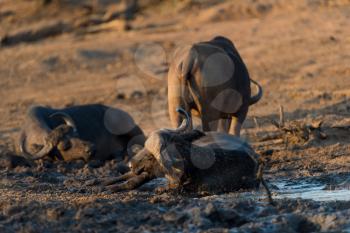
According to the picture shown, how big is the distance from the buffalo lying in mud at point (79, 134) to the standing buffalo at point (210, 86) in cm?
218

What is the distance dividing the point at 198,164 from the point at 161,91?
8.22 meters

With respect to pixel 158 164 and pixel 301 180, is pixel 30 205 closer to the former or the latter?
pixel 158 164

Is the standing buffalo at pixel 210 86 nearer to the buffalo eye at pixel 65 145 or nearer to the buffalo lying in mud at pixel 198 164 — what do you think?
the buffalo lying in mud at pixel 198 164

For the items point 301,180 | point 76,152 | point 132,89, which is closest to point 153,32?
point 132,89

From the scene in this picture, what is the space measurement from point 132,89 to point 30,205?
984cm

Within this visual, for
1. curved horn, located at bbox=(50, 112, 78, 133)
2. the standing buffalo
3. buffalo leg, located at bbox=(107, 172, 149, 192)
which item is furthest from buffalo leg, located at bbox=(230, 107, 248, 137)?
curved horn, located at bbox=(50, 112, 78, 133)

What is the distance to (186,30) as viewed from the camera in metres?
19.9

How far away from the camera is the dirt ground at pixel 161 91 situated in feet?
22.9

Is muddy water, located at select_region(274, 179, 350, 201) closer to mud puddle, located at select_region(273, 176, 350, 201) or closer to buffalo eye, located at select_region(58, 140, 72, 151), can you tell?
mud puddle, located at select_region(273, 176, 350, 201)

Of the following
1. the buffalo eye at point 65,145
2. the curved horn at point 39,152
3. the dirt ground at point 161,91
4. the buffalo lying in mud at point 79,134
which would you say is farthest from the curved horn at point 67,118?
the dirt ground at point 161,91

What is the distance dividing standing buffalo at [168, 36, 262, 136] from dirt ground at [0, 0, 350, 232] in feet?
2.09

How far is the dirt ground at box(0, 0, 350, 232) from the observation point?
697 cm

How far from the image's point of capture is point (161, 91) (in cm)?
1662

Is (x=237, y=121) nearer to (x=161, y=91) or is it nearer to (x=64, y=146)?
(x=64, y=146)
